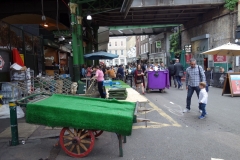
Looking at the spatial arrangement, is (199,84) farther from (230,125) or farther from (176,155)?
(176,155)

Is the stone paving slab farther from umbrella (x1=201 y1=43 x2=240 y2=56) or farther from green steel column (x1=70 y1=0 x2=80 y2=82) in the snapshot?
umbrella (x1=201 y1=43 x2=240 y2=56)

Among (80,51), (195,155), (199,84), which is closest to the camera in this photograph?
(195,155)

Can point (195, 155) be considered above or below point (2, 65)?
below

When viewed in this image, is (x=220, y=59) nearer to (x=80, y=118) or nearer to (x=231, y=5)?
(x=231, y=5)

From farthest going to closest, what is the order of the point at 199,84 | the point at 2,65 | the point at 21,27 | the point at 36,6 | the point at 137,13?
the point at 137,13 < the point at 36,6 < the point at 21,27 < the point at 2,65 < the point at 199,84

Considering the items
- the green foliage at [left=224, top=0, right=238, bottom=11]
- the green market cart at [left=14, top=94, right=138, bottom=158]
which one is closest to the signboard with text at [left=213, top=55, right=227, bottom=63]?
the green foliage at [left=224, top=0, right=238, bottom=11]

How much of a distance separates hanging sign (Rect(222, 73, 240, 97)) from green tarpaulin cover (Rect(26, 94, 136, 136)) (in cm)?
870

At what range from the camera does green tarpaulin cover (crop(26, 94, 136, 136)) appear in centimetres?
390

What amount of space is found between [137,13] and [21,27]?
12.6 metres

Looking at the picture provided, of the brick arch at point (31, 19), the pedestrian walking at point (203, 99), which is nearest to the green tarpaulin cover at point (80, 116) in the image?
the pedestrian walking at point (203, 99)

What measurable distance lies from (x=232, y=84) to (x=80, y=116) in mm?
9629

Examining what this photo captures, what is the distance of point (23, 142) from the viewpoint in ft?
16.5

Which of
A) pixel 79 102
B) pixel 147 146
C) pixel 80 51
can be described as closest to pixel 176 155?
pixel 147 146

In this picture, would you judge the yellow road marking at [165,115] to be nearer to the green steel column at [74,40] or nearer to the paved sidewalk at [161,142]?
the paved sidewalk at [161,142]
